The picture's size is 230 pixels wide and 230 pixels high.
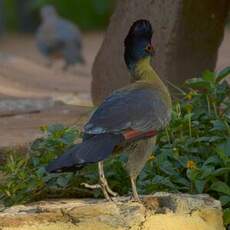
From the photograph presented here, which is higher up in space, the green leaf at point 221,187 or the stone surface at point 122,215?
the green leaf at point 221,187

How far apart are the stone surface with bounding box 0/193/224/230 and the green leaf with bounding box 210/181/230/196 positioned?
30cm

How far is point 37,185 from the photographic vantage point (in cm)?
468

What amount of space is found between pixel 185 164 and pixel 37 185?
2.41 feet

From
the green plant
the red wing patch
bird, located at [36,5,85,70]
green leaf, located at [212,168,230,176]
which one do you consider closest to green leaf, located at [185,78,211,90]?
the green plant

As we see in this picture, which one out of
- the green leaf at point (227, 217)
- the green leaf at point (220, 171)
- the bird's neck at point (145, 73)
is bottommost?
the green leaf at point (227, 217)

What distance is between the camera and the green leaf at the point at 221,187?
4.48 m

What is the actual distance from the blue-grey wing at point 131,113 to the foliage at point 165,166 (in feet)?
1.90

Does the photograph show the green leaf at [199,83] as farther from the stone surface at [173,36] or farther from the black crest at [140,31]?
the stone surface at [173,36]

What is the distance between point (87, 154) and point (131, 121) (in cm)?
28

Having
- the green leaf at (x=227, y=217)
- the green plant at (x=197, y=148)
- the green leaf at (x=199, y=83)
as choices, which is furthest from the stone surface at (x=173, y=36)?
the green leaf at (x=227, y=217)

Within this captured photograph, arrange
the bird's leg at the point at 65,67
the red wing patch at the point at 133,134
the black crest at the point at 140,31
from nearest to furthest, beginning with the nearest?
the red wing patch at the point at 133,134
the black crest at the point at 140,31
the bird's leg at the point at 65,67

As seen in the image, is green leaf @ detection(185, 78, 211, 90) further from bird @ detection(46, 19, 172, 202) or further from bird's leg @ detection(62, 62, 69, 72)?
bird's leg @ detection(62, 62, 69, 72)

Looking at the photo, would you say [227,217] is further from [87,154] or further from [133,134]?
[87,154]

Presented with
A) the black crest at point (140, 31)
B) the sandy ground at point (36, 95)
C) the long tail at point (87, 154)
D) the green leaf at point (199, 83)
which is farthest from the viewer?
the sandy ground at point (36, 95)
